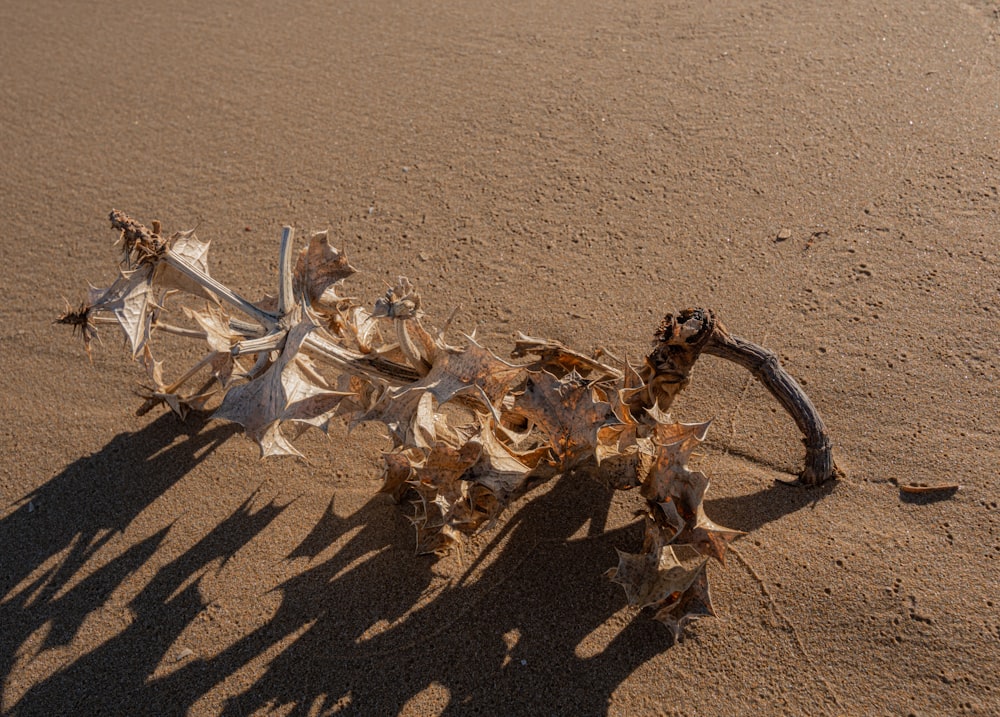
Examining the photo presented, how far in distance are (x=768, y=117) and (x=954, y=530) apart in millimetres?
1685

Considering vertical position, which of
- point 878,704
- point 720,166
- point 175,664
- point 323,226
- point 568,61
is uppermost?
point 568,61

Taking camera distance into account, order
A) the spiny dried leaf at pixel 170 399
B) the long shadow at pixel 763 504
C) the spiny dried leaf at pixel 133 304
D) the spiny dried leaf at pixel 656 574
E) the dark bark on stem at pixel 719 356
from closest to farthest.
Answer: the spiny dried leaf at pixel 133 304 → the spiny dried leaf at pixel 656 574 → the dark bark on stem at pixel 719 356 → the long shadow at pixel 763 504 → the spiny dried leaf at pixel 170 399

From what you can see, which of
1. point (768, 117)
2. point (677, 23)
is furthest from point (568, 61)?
point (768, 117)

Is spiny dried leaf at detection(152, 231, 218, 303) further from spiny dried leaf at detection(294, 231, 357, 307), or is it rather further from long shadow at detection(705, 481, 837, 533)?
long shadow at detection(705, 481, 837, 533)

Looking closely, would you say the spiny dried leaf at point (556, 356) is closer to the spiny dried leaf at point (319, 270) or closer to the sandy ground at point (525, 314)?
the sandy ground at point (525, 314)

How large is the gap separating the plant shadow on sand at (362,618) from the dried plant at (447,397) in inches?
9.4

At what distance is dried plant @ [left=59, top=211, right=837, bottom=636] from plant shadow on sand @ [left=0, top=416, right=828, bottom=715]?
0.24m

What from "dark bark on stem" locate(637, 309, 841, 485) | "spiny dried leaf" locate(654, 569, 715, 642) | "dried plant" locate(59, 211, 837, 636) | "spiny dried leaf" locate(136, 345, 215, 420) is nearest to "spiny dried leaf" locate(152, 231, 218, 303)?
"dried plant" locate(59, 211, 837, 636)

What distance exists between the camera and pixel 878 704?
1.73 meters

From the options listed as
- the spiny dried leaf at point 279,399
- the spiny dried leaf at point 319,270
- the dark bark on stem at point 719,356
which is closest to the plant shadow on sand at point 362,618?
the dark bark on stem at point 719,356

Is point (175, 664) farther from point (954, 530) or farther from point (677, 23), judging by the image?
point (677, 23)

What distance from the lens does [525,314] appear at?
8.34ft

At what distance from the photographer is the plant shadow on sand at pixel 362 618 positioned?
5.98ft

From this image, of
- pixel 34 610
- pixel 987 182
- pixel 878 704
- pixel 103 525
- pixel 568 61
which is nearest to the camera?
pixel 878 704
